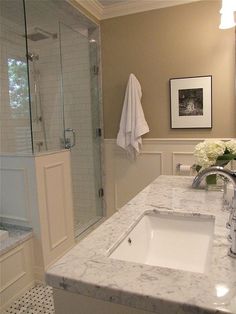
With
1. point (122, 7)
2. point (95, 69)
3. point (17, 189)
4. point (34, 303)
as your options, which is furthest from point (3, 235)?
point (122, 7)

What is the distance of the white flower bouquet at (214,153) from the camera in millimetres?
1405

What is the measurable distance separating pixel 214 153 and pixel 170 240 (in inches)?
23.4

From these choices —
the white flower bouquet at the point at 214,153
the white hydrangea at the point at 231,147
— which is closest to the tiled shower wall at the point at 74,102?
the white flower bouquet at the point at 214,153

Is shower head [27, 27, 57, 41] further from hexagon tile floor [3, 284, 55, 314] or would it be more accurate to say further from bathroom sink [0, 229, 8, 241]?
hexagon tile floor [3, 284, 55, 314]

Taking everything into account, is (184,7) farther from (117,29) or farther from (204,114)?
(204,114)

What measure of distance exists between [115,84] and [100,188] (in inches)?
51.8

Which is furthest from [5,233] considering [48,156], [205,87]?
[205,87]

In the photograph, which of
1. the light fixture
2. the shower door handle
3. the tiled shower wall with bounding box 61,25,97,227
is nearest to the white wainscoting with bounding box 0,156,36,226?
the shower door handle

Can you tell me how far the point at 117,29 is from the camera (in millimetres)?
3105

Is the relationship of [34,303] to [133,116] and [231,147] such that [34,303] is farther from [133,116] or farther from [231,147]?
[133,116]

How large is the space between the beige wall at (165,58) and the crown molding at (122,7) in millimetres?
50

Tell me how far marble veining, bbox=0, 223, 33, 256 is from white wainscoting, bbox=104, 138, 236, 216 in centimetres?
145

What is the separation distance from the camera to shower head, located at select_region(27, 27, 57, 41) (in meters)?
2.47

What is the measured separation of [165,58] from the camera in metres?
2.94
